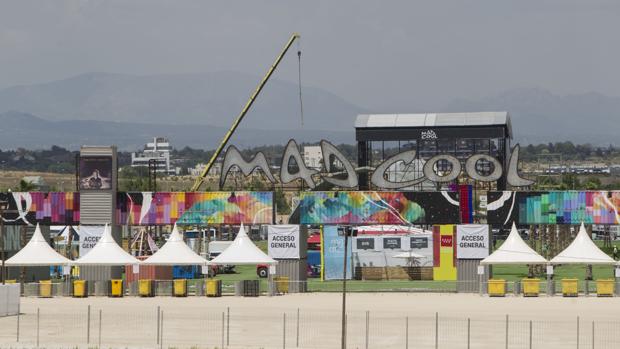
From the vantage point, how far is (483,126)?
15238 cm

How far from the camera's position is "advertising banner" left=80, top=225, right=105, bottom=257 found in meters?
73.6

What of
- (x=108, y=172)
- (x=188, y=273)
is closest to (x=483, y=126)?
(x=188, y=273)

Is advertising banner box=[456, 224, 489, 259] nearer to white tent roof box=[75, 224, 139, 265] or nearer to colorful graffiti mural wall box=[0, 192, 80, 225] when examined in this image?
white tent roof box=[75, 224, 139, 265]

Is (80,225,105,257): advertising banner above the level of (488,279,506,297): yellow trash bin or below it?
above

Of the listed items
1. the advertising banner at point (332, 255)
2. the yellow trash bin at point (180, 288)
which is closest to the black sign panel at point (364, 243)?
the advertising banner at point (332, 255)

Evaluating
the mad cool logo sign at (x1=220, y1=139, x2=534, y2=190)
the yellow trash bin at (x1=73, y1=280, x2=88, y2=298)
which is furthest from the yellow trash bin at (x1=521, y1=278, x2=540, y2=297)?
the yellow trash bin at (x1=73, y1=280, x2=88, y2=298)

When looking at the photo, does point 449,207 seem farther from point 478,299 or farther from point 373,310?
point 373,310

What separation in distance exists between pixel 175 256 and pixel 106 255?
3945mm

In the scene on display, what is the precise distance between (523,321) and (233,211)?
26593mm

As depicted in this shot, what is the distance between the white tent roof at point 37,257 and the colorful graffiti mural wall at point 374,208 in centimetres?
1432

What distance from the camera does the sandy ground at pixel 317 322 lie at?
45.2m

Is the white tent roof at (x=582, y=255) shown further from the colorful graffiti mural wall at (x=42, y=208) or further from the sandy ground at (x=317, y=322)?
the colorful graffiti mural wall at (x=42, y=208)

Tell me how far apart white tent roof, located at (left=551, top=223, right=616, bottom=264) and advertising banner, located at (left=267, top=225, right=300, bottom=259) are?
14.6 m

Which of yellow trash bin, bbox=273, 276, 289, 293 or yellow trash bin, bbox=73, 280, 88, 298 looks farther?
yellow trash bin, bbox=273, 276, 289, 293
